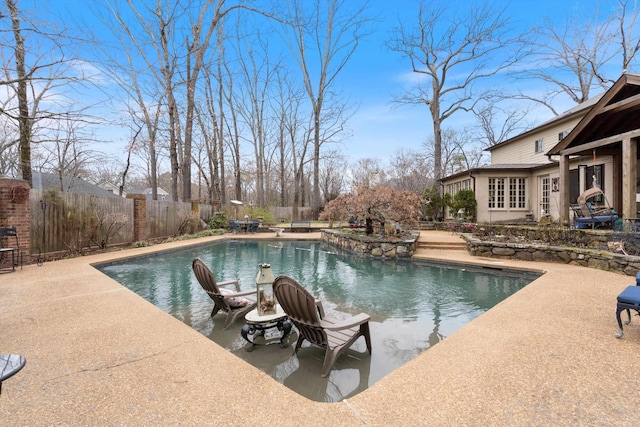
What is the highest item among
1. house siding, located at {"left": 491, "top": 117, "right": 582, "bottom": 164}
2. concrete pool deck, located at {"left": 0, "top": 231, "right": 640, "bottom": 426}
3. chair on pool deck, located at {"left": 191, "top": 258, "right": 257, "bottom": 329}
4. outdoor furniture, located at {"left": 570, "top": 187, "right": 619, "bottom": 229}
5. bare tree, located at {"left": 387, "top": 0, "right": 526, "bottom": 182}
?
bare tree, located at {"left": 387, "top": 0, "right": 526, "bottom": 182}

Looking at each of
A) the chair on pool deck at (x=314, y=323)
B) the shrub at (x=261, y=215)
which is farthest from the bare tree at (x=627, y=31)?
the chair on pool deck at (x=314, y=323)

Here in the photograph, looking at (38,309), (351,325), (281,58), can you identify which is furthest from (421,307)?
(281,58)

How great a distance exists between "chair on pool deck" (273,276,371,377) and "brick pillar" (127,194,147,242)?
10501mm

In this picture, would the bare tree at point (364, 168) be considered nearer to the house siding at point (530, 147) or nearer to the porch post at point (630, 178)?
the house siding at point (530, 147)

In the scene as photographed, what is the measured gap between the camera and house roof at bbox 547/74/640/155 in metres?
8.30

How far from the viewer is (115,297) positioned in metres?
5.06

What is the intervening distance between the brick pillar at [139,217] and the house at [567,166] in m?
14.3

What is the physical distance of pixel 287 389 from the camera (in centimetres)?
251

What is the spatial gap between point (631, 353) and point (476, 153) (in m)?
30.9

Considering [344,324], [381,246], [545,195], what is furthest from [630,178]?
[344,324]

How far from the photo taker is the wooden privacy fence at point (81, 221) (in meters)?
8.34

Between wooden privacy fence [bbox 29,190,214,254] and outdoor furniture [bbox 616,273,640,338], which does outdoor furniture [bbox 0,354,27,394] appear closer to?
outdoor furniture [bbox 616,273,640,338]

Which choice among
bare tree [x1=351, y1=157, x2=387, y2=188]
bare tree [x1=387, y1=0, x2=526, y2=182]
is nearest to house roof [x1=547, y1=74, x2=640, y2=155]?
bare tree [x1=387, y1=0, x2=526, y2=182]

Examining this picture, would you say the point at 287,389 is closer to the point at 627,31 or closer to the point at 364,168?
the point at 627,31
